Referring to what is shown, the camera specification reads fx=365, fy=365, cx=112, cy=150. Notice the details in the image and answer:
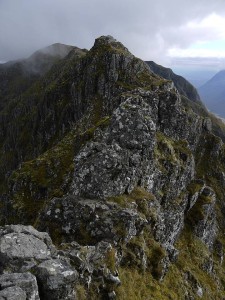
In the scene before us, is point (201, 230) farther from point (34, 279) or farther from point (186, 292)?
point (34, 279)

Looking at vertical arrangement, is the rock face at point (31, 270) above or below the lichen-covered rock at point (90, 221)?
above

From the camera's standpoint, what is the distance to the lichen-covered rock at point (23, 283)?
18.3 metres

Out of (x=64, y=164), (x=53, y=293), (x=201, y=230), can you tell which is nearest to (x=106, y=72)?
(x=64, y=164)

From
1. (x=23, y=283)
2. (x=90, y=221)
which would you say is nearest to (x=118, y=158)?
(x=90, y=221)

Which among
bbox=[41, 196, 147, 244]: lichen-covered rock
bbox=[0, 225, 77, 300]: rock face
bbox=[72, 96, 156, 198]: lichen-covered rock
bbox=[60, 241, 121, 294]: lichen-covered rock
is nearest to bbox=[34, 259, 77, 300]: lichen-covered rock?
bbox=[0, 225, 77, 300]: rock face

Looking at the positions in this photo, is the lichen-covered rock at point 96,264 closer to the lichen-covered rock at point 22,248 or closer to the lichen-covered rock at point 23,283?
the lichen-covered rock at point 22,248

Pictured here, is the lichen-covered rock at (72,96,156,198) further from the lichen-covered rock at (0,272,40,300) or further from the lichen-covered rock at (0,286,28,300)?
the lichen-covered rock at (0,286,28,300)

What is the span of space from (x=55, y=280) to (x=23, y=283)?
2.02 metres

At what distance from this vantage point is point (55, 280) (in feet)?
65.3

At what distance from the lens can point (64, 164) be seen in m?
63.7

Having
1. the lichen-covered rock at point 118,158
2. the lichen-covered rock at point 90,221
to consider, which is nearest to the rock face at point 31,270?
the lichen-covered rock at point 90,221

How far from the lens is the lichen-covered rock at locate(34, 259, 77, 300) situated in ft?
64.8

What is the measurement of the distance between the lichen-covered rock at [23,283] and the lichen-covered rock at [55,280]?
98cm

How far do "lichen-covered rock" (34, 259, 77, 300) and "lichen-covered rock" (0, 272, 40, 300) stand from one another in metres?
0.98
